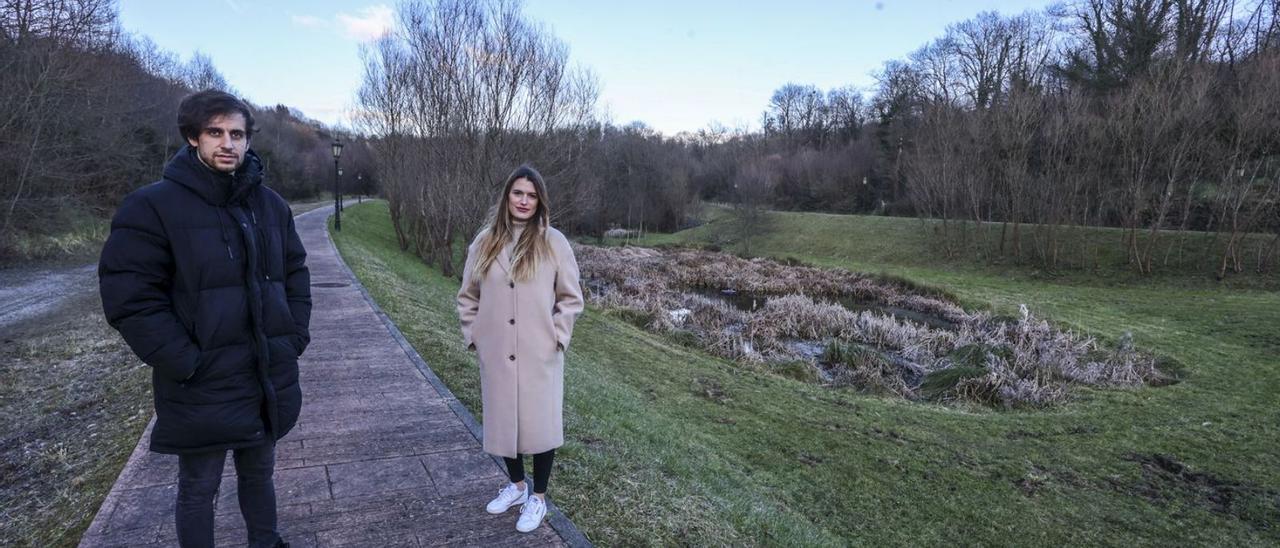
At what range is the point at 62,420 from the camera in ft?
18.2

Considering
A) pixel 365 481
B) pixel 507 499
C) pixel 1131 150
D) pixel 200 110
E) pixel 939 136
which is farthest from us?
pixel 939 136

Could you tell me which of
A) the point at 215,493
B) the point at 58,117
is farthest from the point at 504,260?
the point at 58,117

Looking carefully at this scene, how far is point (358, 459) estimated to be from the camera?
428 cm

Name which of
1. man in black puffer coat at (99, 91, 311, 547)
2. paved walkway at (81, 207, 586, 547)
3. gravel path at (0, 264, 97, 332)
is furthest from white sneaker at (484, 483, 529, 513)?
gravel path at (0, 264, 97, 332)

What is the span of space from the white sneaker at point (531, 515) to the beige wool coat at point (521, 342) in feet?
1.14

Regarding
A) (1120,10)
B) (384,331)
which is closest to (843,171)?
(1120,10)

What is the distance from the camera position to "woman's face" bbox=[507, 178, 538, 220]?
328 centimetres

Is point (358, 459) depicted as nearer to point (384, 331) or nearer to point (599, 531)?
point (599, 531)

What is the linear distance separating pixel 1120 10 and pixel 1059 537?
37.4 m

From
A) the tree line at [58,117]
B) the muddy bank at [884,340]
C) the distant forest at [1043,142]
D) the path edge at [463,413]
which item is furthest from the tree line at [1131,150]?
the tree line at [58,117]

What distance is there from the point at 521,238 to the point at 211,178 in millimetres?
1339

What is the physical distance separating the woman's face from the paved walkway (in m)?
1.69

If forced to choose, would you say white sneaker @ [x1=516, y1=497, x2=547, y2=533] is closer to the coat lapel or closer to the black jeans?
the black jeans

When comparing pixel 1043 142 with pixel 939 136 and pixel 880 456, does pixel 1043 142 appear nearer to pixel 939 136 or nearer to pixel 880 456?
pixel 939 136
